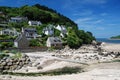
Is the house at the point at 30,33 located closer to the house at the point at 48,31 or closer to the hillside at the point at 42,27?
the hillside at the point at 42,27

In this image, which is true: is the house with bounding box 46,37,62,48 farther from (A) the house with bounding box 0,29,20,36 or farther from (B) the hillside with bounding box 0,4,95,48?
(A) the house with bounding box 0,29,20,36

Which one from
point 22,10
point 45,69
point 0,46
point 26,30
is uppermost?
point 22,10

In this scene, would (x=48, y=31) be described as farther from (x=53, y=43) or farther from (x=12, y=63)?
(x=12, y=63)

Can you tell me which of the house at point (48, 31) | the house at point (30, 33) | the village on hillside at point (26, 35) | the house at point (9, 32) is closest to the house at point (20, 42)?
the village on hillside at point (26, 35)

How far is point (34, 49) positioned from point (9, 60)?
18124mm

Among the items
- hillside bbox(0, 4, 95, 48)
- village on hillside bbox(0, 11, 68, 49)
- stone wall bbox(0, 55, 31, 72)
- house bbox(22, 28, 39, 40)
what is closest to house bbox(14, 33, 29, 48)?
village on hillside bbox(0, 11, 68, 49)

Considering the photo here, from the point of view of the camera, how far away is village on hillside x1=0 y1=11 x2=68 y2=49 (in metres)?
61.8

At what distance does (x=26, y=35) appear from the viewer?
7406 centimetres

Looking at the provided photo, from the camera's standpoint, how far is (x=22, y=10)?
107312 mm

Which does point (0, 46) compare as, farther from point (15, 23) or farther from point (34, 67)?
point (15, 23)

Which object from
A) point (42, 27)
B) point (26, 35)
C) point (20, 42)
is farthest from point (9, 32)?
Answer: point (42, 27)

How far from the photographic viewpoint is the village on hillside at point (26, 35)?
61784mm

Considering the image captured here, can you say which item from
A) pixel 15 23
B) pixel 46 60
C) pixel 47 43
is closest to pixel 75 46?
pixel 47 43

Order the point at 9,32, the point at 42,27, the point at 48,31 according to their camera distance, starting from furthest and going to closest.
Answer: the point at 42,27 → the point at 48,31 → the point at 9,32
